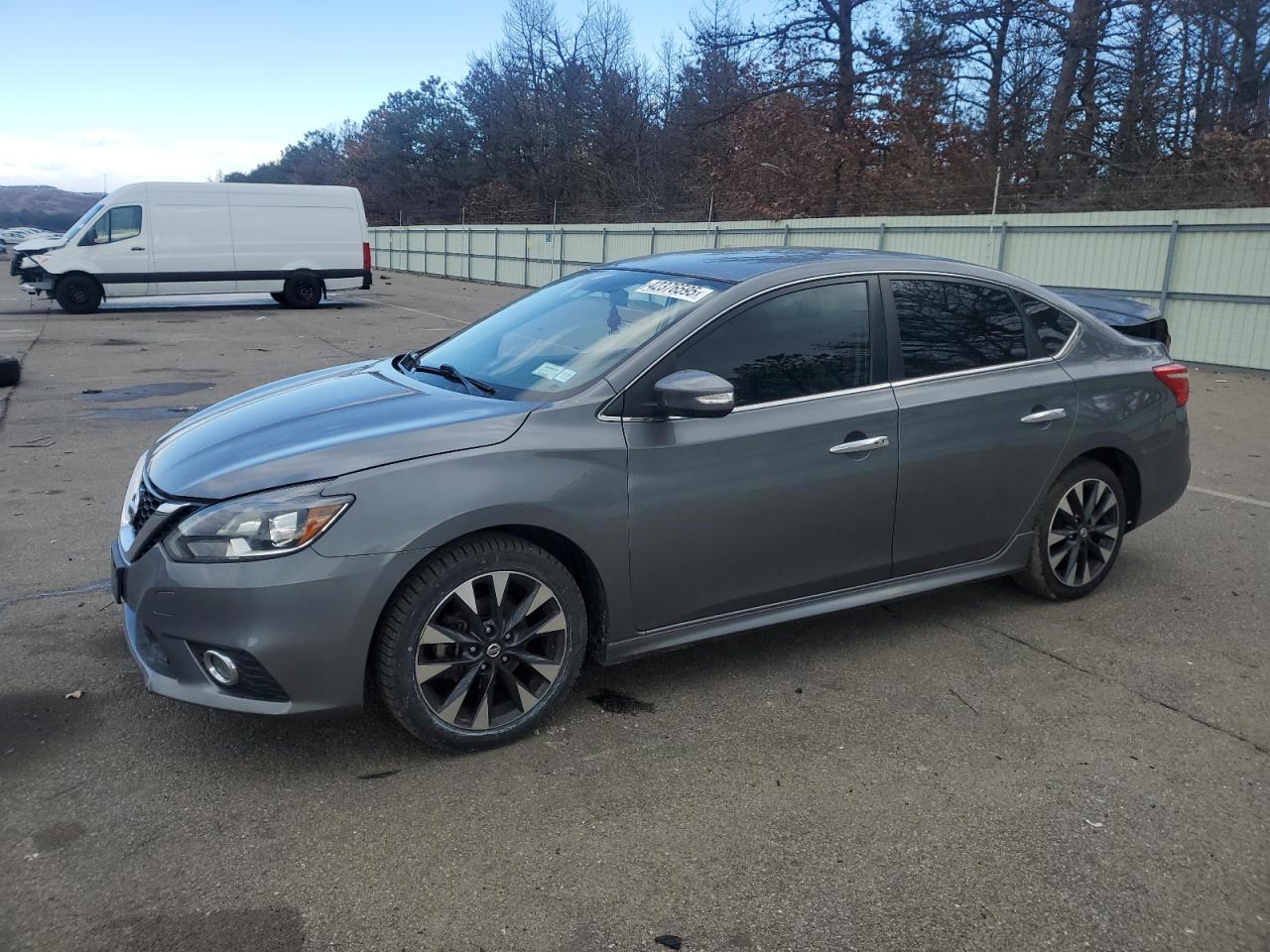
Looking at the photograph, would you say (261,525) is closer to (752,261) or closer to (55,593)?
(752,261)

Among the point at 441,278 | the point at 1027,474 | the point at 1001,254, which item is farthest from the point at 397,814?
the point at 441,278

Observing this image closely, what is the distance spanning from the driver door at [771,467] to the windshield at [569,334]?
0.22m

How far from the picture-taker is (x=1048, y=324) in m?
4.66

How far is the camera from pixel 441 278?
39.2 metres

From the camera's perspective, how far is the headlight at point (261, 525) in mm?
3029

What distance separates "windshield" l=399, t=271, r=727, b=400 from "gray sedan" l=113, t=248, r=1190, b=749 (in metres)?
0.02

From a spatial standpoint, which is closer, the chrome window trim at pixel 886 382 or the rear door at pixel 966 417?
the chrome window trim at pixel 886 382

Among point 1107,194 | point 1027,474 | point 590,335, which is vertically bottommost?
point 1027,474

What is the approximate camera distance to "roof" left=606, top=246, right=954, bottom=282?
13.4 ft

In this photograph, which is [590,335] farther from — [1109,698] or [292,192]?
[292,192]

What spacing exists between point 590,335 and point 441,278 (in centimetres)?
3663

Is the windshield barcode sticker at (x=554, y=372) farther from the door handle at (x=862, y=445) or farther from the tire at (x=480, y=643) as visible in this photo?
the door handle at (x=862, y=445)

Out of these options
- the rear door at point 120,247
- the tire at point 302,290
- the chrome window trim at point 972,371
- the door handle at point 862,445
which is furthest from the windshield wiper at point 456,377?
the tire at point 302,290

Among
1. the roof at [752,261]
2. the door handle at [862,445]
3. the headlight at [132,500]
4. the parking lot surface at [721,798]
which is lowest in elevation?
the parking lot surface at [721,798]
